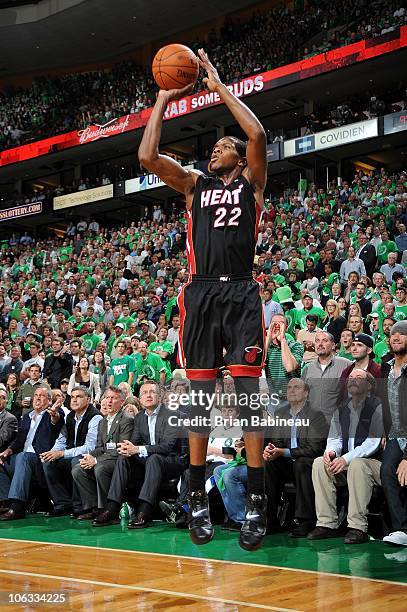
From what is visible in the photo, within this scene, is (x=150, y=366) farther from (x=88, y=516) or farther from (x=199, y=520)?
(x=199, y=520)

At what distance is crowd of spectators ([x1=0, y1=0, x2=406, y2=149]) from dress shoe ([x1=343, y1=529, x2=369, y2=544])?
18.6m

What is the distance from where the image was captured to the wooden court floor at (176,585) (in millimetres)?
4855

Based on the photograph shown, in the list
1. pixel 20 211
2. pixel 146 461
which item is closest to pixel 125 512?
pixel 146 461

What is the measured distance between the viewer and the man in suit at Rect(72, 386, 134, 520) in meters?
8.44

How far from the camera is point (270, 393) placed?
8102 millimetres

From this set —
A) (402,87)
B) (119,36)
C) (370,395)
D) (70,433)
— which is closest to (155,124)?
(370,395)

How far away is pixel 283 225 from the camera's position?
17578mm

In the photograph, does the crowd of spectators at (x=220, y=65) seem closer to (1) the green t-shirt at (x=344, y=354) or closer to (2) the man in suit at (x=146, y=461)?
(1) the green t-shirt at (x=344, y=354)

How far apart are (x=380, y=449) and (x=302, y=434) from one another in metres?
0.77

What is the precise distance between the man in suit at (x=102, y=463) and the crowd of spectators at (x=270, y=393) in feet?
0.05

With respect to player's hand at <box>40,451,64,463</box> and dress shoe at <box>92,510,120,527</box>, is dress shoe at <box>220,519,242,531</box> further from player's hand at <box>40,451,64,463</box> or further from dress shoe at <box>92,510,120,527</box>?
player's hand at <box>40,451,64,463</box>

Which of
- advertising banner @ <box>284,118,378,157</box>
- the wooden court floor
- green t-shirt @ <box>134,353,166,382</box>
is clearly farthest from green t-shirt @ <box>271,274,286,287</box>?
advertising banner @ <box>284,118,378,157</box>

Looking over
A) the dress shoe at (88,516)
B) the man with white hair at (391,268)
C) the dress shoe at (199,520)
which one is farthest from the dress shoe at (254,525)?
the man with white hair at (391,268)

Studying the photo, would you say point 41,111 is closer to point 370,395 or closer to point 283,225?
point 283,225
